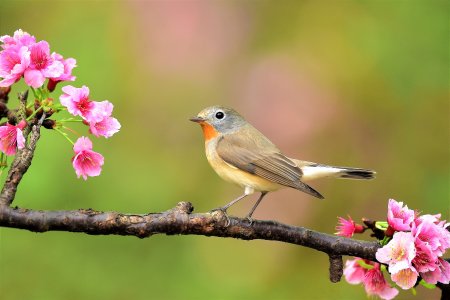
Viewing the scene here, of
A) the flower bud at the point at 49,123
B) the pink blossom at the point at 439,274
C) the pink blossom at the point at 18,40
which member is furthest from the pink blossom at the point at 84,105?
the pink blossom at the point at 439,274

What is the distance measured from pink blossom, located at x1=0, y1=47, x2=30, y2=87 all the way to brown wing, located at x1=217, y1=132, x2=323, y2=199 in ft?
6.27

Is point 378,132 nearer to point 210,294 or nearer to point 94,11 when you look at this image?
point 210,294

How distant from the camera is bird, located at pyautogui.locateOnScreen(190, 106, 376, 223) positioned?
4.44m

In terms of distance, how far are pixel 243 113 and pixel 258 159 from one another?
1.39 metres

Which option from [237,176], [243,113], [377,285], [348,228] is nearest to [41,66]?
[348,228]

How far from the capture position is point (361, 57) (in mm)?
5910

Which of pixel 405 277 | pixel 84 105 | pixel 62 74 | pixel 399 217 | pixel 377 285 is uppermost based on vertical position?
pixel 62 74

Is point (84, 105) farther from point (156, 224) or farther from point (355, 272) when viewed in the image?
point (355, 272)

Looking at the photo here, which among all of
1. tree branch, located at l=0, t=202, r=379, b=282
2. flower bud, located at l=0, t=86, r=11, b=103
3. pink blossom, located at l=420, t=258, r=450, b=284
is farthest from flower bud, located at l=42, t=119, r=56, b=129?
pink blossom, located at l=420, t=258, r=450, b=284

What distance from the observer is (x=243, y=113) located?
19.6 feet

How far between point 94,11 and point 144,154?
154 centimetres

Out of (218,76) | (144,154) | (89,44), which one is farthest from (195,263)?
(89,44)

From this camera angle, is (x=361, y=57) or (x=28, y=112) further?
(x=361, y=57)

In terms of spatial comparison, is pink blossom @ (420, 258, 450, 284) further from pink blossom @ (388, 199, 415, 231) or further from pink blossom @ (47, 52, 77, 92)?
pink blossom @ (47, 52, 77, 92)
